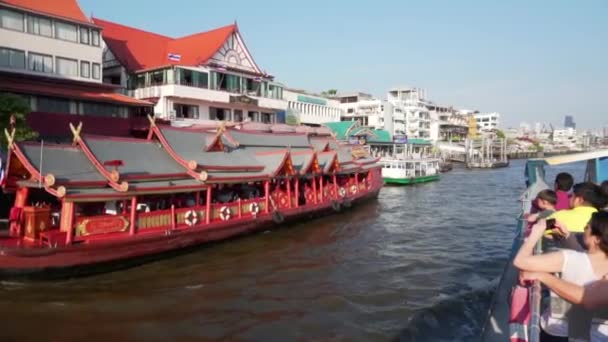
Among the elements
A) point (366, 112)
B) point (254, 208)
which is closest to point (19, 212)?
point (254, 208)

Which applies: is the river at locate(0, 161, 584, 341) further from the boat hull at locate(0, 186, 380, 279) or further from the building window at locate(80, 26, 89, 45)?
the building window at locate(80, 26, 89, 45)

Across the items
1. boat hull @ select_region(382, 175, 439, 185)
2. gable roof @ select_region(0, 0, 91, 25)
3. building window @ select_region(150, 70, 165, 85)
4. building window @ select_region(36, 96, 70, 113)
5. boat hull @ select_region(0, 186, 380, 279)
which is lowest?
boat hull @ select_region(0, 186, 380, 279)


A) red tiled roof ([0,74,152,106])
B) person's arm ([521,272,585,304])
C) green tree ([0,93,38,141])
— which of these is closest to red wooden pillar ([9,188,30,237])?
green tree ([0,93,38,141])

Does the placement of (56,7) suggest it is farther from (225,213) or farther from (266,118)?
(225,213)

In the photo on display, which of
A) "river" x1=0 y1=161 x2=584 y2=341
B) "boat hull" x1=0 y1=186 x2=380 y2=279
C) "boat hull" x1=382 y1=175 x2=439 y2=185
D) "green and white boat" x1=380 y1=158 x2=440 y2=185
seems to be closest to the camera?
"river" x1=0 y1=161 x2=584 y2=341

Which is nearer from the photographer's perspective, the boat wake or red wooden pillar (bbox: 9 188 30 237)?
the boat wake

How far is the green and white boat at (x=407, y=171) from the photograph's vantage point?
40188mm

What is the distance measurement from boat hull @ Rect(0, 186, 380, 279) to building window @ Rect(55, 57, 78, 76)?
53.8 ft

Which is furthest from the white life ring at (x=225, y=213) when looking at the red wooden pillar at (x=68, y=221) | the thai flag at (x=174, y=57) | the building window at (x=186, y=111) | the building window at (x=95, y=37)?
the thai flag at (x=174, y=57)

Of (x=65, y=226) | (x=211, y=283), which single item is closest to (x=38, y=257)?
(x=65, y=226)

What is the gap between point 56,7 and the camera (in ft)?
84.1

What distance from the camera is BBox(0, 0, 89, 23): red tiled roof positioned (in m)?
24.0

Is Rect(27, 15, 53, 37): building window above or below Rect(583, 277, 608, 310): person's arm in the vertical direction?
above

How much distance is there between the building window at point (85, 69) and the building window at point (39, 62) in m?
1.77
